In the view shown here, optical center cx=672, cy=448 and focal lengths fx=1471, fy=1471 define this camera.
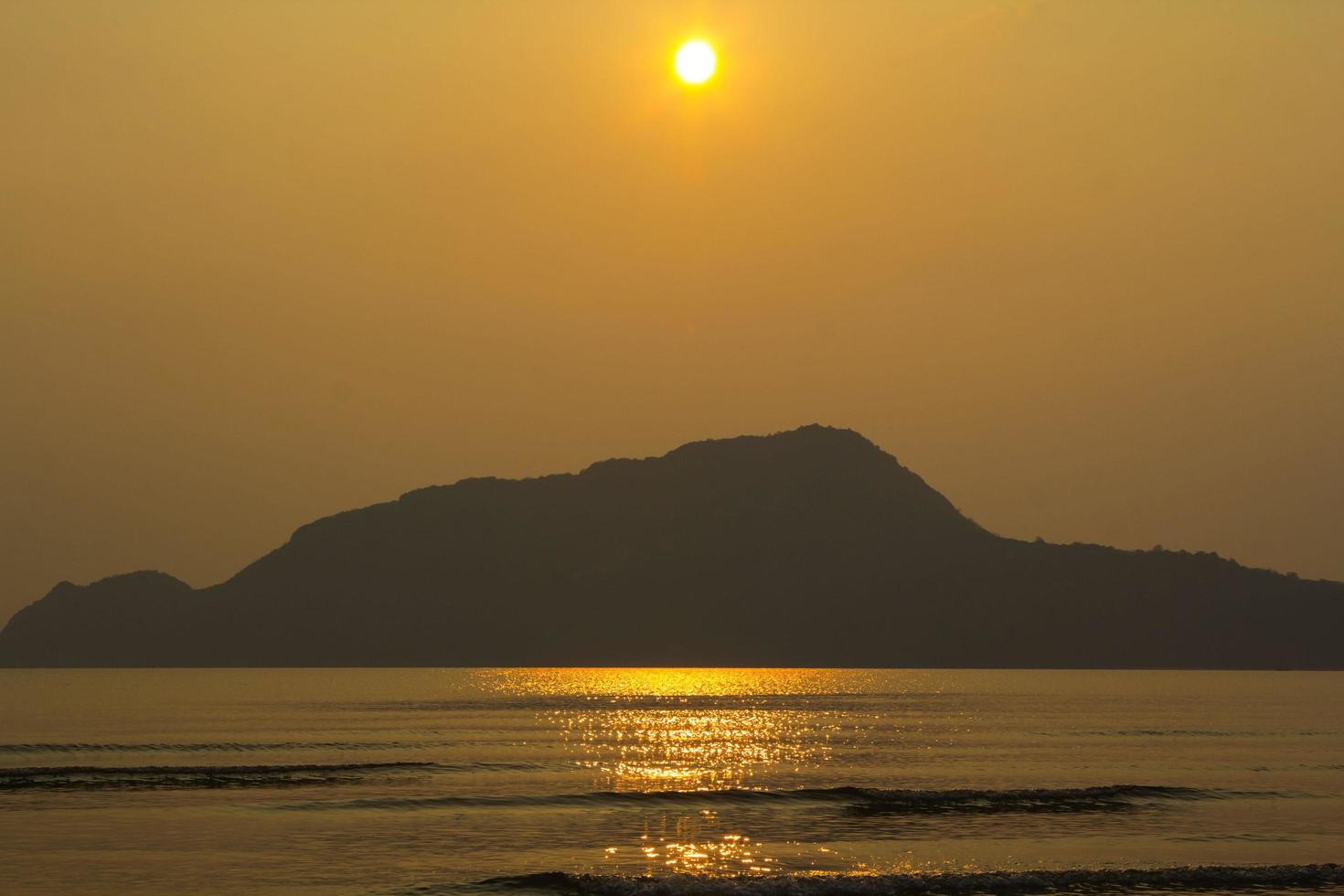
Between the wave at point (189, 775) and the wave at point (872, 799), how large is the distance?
1294 cm

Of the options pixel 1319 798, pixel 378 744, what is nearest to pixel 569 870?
pixel 1319 798

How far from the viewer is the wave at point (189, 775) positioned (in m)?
85.6

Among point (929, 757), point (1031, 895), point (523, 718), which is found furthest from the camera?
point (523, 718)

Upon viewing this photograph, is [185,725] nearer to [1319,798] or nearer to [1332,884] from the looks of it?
[1319,798]

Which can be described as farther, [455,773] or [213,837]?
[455,773]

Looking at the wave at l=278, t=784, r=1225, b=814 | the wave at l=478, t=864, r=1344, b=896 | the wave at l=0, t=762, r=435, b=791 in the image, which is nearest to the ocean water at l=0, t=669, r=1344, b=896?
the wave at l=478, t=864, r=1344, b=896

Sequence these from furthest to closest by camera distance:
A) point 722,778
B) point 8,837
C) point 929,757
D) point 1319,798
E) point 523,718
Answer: point 523,718 → point 929,757 → point 722,778 → point 1319,798 → point 8,837

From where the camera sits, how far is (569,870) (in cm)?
5619

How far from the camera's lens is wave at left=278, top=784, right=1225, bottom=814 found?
75.6m

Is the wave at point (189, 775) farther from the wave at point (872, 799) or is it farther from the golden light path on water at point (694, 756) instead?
the golden light path on water at point (694, 756)

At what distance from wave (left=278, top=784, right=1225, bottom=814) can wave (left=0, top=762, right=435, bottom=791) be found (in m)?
12.9

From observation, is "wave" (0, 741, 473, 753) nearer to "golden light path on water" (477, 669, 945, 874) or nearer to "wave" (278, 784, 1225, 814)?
"golden light path on water" (477, 669, 945, 874)

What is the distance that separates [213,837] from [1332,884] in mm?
45233

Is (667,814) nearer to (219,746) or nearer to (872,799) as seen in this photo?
(872,799)
